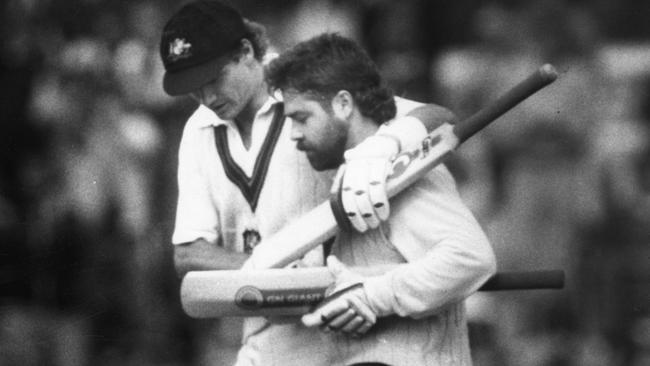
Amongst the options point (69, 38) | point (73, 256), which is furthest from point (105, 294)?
point (69, 38)

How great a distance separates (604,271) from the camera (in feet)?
24.6

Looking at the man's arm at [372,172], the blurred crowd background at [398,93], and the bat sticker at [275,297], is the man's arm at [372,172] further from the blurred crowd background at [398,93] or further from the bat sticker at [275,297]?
the blurred crowd background at [398,93]

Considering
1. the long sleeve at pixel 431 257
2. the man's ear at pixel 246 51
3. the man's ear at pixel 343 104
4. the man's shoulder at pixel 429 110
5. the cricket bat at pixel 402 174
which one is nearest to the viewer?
the long sleeve at pixel 431 257

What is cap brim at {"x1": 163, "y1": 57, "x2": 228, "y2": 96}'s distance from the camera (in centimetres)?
563

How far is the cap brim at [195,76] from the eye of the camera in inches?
222

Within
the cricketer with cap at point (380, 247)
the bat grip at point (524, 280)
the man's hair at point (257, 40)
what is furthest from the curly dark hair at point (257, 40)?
the bat grip at point (524, 280)

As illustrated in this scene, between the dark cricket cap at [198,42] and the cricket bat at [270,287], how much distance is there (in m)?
0.61

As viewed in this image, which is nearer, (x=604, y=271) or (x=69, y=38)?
(x=604, y=271)

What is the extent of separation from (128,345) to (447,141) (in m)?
3.75

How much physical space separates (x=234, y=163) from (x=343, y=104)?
53cm

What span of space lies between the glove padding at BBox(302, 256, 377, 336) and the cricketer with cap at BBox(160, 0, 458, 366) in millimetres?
310

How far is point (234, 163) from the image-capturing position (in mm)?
5703

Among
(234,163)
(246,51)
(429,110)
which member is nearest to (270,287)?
(234,163)

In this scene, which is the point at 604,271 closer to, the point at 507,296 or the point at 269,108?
the point at 507,296
